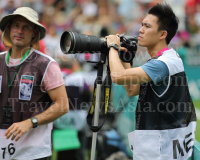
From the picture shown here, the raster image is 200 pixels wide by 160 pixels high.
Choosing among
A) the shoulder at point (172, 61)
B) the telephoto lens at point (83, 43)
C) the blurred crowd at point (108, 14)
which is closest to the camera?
the shoulder at point (172, 61)

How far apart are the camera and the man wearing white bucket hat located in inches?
10.0

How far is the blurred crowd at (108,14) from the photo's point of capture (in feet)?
28.5

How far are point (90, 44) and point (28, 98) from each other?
619 mm

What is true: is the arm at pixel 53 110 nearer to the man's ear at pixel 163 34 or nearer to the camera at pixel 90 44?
the camera at pixel 90 44

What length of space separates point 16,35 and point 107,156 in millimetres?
2076

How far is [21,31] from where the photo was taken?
2.22 metres

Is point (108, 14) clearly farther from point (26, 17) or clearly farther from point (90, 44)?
point (90, 44)

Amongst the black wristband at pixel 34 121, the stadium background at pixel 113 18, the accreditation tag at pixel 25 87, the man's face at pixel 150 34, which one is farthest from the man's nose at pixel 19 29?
the stadium background at pixel 113 18

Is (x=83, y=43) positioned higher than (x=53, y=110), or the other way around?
(x=83, y=43)

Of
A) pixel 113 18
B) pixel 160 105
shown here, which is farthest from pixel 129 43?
pixel 113 18

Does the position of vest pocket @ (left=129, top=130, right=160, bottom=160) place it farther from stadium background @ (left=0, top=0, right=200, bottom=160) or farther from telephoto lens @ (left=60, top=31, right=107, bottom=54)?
stadium background @ (left=0, top=0, right=200, bottom=160)

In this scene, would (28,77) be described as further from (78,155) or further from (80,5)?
(80,5)

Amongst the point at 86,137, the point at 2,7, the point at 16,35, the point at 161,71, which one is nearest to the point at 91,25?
the point at 2,7

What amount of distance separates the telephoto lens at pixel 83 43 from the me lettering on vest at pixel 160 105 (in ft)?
0.36
